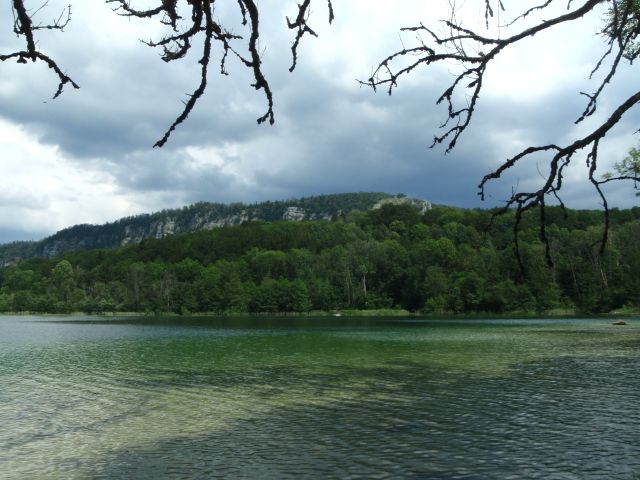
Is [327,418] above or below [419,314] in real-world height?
above

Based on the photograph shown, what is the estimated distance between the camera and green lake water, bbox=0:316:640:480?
14727 millimetres

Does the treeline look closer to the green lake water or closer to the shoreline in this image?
the shoreline

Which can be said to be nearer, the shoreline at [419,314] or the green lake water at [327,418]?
the green lake water at [327,418]

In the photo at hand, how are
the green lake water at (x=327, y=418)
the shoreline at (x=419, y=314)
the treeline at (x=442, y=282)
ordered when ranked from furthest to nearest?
the treeline at (x=442, y=282), the shoreline at (x=419, y=314), the green lake water at (x=327, y=418)

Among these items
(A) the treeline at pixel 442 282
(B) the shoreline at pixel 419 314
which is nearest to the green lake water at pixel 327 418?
(B) the shoreline at pixel 419 314

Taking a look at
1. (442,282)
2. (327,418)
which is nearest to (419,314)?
(442,282)

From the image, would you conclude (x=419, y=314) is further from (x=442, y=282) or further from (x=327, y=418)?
(x=327, y=418)

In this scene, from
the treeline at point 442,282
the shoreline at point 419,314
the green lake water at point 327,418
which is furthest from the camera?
the treeline at point 442,282

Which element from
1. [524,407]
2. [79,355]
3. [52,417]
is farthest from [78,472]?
[79,355]

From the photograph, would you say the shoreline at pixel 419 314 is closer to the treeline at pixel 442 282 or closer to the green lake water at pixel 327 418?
the treeline at pixel 442 282

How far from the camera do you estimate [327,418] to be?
66.1ft

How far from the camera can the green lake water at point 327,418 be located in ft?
48.3

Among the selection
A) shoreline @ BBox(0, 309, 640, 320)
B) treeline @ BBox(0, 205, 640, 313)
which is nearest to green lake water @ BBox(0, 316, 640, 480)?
shoreline @ BBox(0, 309, 640, 320)

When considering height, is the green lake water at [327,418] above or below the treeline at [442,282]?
below
